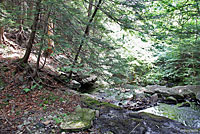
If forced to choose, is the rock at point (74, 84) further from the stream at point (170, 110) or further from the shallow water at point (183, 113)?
the shallow water at point (183, 113)

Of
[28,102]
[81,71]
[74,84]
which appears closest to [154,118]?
[81,71]

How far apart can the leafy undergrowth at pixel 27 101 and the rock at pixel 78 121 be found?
0.17 metres

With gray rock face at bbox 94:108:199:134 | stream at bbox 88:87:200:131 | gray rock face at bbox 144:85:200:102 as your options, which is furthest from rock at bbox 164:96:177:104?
gray rock face at bbox 94:108:199:134

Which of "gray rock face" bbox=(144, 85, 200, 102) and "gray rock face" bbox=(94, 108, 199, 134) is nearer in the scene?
"gray rock face" bbox=(94, 108, 199, 134)

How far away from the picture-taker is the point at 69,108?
4.41 meters

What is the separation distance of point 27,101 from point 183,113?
6809 millimetres

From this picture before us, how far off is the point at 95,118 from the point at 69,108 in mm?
979

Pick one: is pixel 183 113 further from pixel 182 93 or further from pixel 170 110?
pixel 182 93

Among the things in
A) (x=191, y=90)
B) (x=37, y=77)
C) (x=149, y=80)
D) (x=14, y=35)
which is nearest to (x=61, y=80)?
(x=37, y=77)

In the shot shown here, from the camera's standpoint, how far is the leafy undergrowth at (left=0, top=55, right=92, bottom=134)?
3.24 metres

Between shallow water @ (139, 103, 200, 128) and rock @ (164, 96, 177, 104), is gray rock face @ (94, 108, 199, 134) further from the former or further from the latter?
rock @ (164, 96, 177, 104)

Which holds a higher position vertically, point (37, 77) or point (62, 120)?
point (37, 77)

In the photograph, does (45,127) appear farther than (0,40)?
No

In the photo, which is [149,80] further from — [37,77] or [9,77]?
[9,77]
